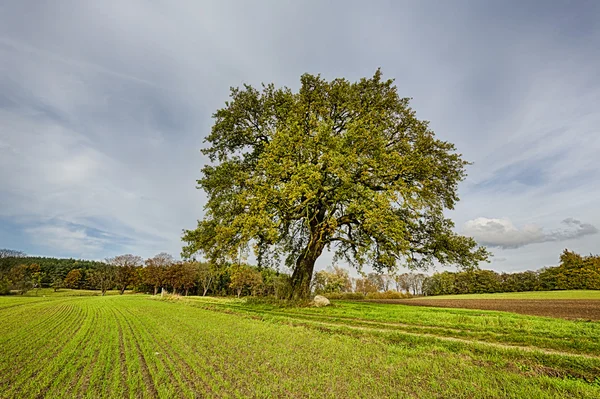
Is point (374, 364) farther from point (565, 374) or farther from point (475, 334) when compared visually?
point (475, 334)

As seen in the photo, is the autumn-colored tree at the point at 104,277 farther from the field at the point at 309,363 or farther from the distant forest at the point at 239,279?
the field at the point at 309,363

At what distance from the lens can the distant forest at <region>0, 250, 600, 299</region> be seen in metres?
54.2

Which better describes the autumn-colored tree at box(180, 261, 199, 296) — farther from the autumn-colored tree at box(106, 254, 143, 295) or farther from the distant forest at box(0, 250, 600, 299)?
the autumn-colored tree at box(106, 254, 143, 295)

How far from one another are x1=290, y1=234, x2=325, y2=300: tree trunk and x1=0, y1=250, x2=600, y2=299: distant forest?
60.3 ft

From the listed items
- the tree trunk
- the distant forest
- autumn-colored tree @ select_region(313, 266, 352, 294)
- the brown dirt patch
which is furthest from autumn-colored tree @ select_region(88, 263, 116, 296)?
the brown dirt patch

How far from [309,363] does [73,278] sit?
111 metres

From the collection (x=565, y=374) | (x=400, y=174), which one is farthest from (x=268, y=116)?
(x=565, y=374)

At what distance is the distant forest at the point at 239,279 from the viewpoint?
54188 millimetres

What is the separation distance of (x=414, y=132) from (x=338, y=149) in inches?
300

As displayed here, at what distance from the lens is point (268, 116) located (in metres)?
21.2

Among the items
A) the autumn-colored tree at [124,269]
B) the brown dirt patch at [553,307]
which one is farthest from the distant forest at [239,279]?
the brown dirt patch at [553,307]

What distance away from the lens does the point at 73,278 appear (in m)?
87.1

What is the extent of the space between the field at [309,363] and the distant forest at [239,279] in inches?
1208

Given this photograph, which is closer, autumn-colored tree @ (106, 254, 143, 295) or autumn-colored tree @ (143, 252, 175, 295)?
autumn-colored tree @ (143, 252, 175, 295)
